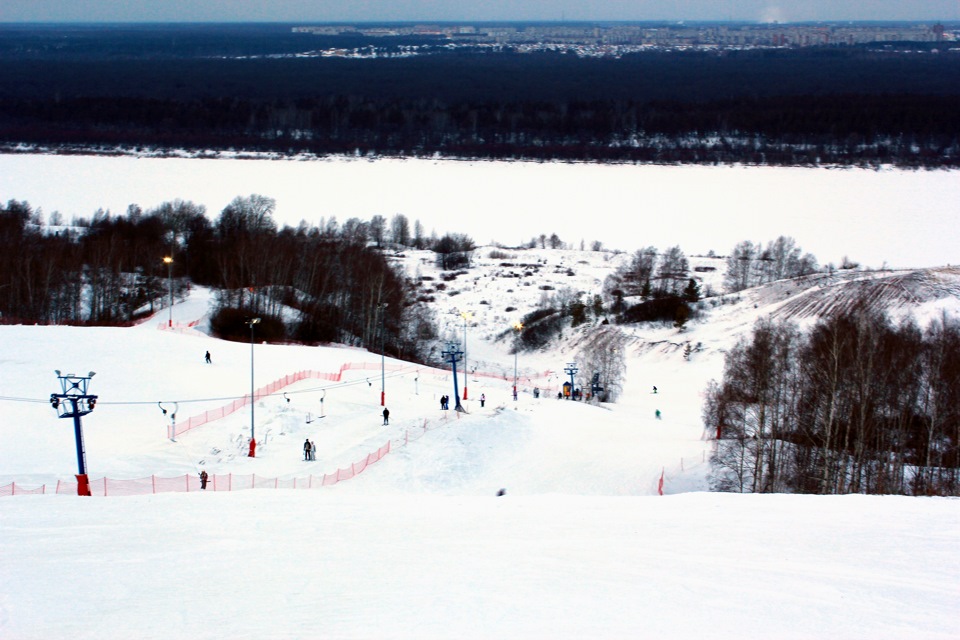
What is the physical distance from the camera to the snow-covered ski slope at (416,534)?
1280cm

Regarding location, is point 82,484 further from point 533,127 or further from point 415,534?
point 533,127

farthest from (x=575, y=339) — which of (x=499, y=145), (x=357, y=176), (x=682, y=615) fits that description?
(x=499, y=145)

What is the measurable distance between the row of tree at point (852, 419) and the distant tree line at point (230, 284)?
66.5ft

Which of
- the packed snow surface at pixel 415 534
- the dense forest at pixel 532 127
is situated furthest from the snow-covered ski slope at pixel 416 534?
the dense forest at pixel 532 127

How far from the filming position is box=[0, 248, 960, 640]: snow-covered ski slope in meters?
12.8

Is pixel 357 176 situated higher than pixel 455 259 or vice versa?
pixel 357 176

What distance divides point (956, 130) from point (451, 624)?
145 m

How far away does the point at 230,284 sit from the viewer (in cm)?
5259

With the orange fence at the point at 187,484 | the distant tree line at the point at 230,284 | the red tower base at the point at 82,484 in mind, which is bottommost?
the orange fence at the point at 187,484

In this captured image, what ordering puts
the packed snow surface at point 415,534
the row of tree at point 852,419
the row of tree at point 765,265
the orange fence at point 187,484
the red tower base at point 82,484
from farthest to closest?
the row of tree at point 765,265 < the row of tree at point 852,419 < the orange fence at point 187,484 < the red tower base at point 82,484 < the packed snow surface at point 415,534

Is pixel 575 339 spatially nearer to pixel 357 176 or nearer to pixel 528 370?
pixel 528 370

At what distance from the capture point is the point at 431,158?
5167 inches

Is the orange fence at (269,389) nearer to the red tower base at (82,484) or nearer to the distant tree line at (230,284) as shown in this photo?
the distant tree line at (230,284)

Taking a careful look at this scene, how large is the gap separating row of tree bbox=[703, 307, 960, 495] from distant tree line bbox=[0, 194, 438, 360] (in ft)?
66.5
